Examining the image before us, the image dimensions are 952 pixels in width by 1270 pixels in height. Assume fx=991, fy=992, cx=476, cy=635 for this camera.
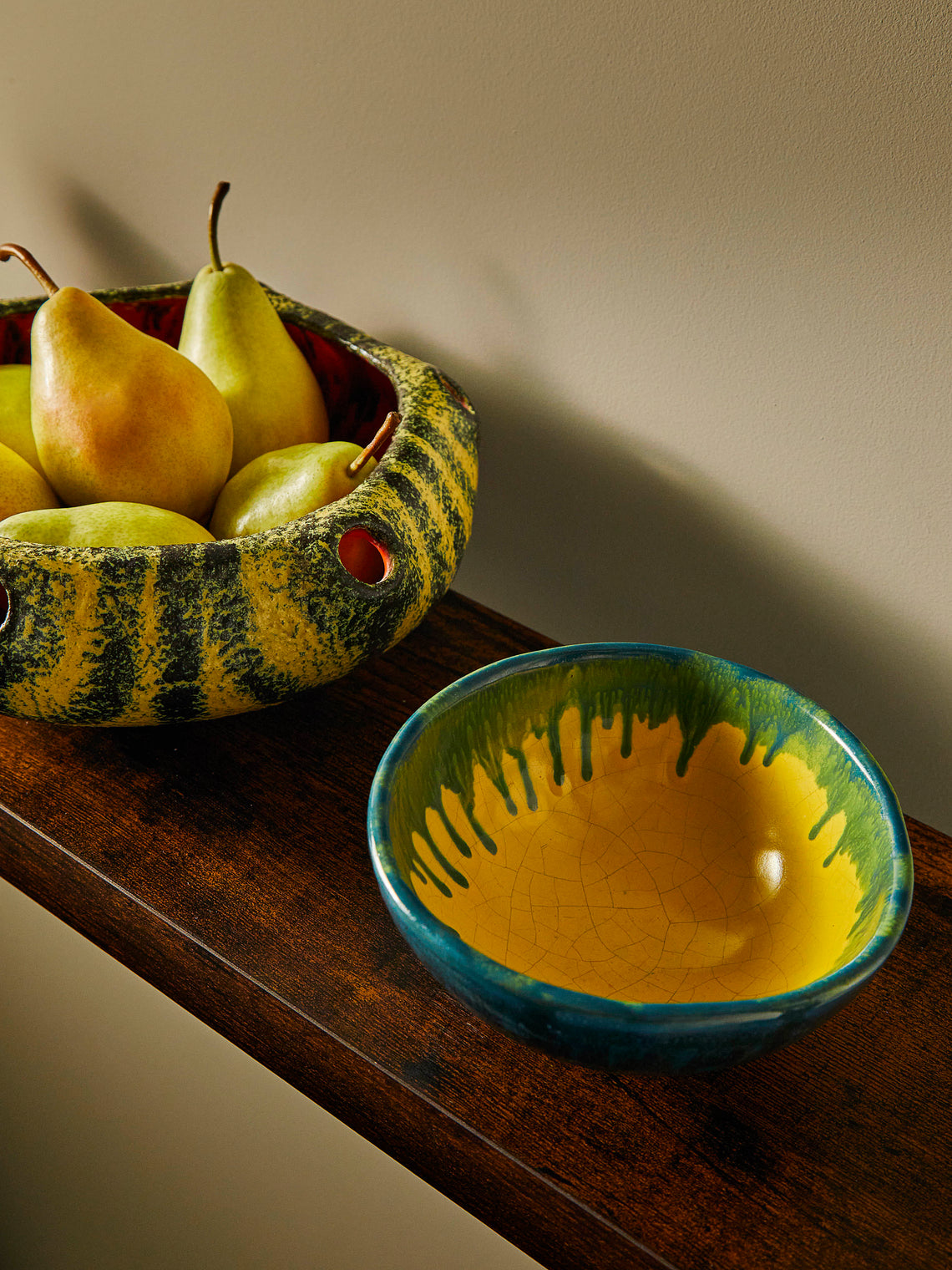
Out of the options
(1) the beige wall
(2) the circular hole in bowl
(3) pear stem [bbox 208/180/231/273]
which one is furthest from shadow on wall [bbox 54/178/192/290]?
(2) the circular hole in bowl

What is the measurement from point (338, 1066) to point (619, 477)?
34 cm

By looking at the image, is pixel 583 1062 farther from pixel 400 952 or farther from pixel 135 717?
pixel 135 717

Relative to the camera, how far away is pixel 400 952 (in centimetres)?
42

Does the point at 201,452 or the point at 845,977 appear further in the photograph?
the point at 201,452

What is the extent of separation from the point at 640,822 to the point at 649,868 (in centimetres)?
2

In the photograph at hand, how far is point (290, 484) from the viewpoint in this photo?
1.54ft

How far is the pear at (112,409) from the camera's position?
1.52 feet

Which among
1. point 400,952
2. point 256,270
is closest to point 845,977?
point 400,952

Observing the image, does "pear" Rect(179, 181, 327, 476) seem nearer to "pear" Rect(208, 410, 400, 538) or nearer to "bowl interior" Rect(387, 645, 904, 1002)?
"pear" Rect(208, 410, 400, 538)

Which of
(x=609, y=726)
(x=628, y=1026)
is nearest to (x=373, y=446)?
(x=609, y=726)

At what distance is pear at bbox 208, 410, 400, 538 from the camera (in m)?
0.46

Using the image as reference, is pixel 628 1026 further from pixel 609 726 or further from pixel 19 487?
pixel 19 487

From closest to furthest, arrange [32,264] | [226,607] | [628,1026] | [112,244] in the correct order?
[628,1026], [226,607], [32,264], [112,244]

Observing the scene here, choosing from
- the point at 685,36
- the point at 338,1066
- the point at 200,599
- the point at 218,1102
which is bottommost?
the point at 218,1102
